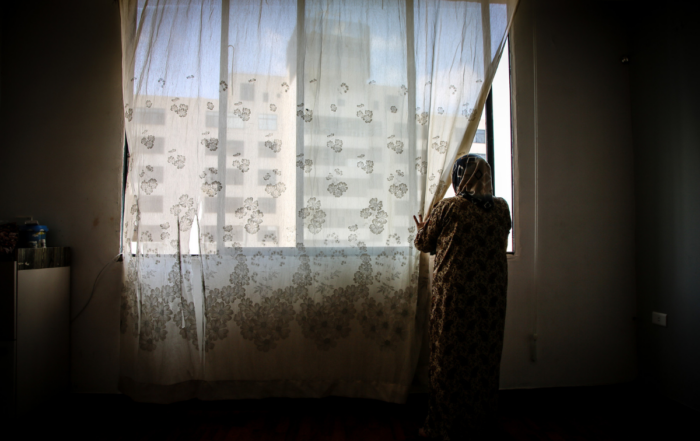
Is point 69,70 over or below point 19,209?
over

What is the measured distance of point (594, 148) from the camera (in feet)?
8.13

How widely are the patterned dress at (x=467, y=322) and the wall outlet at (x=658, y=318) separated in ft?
4.35

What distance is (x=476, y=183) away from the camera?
5.98 feet

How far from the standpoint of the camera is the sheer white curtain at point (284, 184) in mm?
2117

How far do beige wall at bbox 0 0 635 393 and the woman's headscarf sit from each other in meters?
0.75

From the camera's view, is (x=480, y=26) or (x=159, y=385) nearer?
(x=159, y=385)

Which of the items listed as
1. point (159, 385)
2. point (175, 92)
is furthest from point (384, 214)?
point (159, 385)

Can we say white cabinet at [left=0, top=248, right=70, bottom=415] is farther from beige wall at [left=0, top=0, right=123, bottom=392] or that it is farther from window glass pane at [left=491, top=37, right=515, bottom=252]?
window glass pane at [left=491, top=37, right=515, bottom=252]

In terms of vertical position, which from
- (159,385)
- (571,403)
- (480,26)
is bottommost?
(571,403)

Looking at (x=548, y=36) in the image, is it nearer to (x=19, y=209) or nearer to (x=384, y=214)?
(x=384, y=214)

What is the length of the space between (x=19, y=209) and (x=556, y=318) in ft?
11.7

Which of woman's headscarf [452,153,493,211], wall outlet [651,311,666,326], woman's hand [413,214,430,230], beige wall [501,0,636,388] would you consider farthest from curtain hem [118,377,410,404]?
wall outlet [651,311,666,326]

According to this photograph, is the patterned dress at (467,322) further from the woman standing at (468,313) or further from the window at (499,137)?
the window at (499,137)

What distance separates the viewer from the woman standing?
5.63 ft
